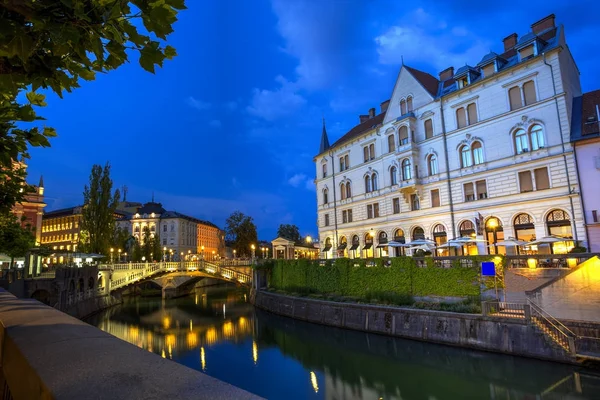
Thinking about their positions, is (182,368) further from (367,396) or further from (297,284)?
(297,284)

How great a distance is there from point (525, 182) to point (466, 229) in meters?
6.75

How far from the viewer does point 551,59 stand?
30.3m

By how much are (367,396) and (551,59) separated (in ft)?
99.0

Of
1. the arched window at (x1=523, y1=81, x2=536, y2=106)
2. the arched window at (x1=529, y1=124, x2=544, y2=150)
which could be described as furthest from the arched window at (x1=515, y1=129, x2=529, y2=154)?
the arched window at (x1=523, y1=81, x2=536, y2=106)

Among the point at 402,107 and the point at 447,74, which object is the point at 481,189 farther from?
the point at 447,74

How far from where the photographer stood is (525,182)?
32.1m

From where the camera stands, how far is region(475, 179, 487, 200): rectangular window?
34.9 m

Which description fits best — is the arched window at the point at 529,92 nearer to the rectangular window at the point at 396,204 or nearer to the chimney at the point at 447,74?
the chimney at the point at 447,74

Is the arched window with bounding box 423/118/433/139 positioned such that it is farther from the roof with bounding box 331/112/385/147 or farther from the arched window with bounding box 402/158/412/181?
the roof with bounding box 331/112/385/147

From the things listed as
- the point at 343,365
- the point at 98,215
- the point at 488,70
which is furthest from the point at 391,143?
the point at 98,215

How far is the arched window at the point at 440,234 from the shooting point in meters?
37.7

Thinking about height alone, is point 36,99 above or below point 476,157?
below

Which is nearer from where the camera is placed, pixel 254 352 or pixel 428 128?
pixel 254 352

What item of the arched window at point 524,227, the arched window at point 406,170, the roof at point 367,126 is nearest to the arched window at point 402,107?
the roof at point 367,126
